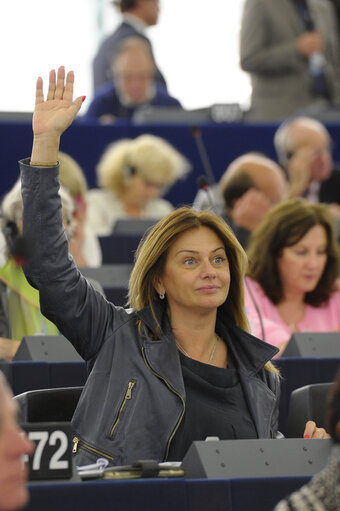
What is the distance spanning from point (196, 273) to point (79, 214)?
8.31 feet

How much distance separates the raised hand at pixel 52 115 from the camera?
11.1 ft

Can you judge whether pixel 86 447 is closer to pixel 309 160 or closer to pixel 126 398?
pixel 126 398

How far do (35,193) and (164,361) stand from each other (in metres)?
0.58

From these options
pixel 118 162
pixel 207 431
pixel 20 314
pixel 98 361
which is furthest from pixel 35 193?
pixel 118 162

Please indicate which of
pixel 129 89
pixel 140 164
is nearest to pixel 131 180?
pixel 140 164

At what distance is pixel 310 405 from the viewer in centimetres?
376

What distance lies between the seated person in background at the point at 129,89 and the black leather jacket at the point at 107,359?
4.84 metres

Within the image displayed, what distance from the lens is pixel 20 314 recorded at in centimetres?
476

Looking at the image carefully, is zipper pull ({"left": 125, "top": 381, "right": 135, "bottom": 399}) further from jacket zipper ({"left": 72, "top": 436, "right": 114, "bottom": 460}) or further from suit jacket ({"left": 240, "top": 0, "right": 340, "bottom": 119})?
suit jacket ({"left": 240, "top": 0, "right": 340, "bottom": 119})

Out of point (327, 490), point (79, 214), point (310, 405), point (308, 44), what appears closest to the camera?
point (327, 490)

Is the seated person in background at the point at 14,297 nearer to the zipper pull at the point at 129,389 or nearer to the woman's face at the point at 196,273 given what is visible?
the woman's face at the point at 196,273

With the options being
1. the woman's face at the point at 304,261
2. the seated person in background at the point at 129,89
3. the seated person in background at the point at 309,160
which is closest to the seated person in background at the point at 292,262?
the woman's face at the point at 304,261

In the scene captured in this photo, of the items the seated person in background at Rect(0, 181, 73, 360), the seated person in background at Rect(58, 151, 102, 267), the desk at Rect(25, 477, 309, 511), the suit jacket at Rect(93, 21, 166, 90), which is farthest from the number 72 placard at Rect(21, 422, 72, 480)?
the suit jacket at Rect(93, 21, 166, 90)

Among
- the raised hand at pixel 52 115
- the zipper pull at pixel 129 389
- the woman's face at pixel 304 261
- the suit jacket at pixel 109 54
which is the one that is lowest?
the zipper pull at pixel 129 389
